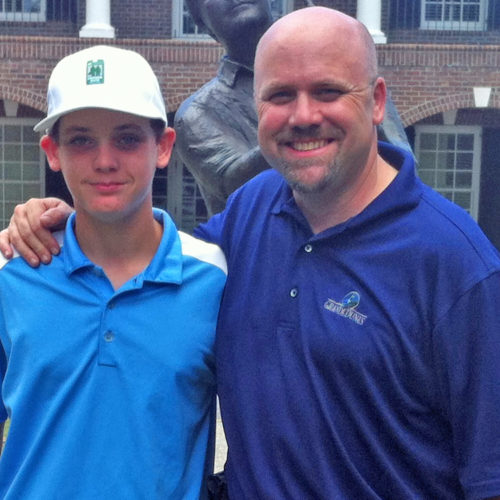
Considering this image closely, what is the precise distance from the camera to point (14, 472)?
2.22 metres

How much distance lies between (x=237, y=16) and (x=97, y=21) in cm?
1225

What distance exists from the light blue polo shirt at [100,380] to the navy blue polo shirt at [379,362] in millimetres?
135

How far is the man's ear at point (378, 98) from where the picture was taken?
217cm

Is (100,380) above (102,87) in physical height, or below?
below

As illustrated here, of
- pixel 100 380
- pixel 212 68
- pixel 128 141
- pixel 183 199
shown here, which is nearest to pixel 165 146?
pixel 128 141

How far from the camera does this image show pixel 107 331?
2164 mm

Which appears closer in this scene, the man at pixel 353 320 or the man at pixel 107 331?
the man at pixel 353 320

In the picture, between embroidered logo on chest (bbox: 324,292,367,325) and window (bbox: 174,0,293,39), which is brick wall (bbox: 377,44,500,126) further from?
embroidered logo on chest (bbox: 324,292,367,325)

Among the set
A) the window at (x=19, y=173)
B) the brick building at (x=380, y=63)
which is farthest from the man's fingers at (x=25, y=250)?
the window at (x=19, y=173)

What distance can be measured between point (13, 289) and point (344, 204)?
0.76 metres

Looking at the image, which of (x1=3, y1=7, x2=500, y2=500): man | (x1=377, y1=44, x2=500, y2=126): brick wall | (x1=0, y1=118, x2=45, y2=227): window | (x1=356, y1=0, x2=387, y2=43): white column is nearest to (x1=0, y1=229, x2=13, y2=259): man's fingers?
(x1=3, y1=7, x2=500, y2=500): man

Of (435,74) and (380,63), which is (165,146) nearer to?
(380,63)

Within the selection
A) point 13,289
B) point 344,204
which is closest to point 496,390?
point 344,204

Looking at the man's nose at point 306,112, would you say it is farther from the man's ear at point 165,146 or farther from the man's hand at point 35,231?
the man's hand at point 35,231
